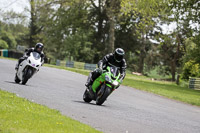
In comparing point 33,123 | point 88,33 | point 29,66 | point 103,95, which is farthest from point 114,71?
point 88,33

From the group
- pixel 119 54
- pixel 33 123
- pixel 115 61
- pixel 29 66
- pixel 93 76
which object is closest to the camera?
pixel 33 123

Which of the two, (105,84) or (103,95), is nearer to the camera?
(105,84)

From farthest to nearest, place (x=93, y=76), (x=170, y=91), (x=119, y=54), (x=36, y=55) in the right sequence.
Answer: (x=170, y=91), (x=36, y=55), (x=93, y=76), (x=119, y=54)

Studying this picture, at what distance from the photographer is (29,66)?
18125mm

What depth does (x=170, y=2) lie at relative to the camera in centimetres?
3916

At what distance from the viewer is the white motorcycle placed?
1799 centimetres

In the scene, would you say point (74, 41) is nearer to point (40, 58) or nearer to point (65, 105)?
point (40, 58)

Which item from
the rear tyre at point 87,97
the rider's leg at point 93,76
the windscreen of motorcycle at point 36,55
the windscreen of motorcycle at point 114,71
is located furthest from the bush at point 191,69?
the windscreen of motorcycle at point 114,71

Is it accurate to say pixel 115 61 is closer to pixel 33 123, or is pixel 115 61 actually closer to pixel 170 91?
pixel 33 123

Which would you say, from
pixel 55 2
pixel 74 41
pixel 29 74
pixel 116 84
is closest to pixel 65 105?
pixel 116 84

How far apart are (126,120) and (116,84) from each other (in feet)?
8.08

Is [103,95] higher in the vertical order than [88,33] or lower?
lower

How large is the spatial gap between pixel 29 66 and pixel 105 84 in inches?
197

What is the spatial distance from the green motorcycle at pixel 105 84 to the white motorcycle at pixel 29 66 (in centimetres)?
400
